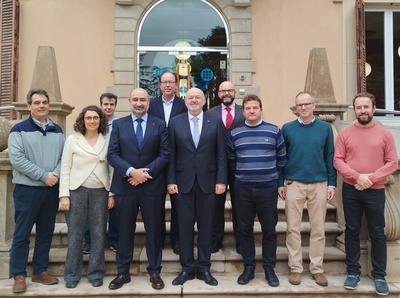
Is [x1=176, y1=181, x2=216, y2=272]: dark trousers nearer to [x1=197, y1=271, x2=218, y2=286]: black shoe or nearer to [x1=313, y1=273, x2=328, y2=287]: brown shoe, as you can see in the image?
[x1=197, y1=271, x2=218, y2=286]: black shoe

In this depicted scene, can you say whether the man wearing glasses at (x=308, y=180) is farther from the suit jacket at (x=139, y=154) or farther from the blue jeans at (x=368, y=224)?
the suit jacket at (x=139, y=154)

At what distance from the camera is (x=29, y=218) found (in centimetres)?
388

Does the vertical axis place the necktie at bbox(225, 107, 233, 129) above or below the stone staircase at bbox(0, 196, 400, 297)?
above

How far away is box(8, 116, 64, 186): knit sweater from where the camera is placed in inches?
150

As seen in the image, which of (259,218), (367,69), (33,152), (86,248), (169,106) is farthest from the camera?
(367,69)

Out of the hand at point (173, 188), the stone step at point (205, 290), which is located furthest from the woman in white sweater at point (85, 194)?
the hand at point (173, 188)

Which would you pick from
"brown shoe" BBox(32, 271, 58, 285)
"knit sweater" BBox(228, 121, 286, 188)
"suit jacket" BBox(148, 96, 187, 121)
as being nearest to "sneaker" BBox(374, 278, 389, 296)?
"knit sweater" BBox(228, 121, 286, 188)

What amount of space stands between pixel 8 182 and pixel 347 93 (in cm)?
718

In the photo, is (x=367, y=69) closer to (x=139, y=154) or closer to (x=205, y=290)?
(x=139, y=154)

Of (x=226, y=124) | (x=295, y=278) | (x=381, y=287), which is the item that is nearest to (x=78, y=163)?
(x=226, y=124)

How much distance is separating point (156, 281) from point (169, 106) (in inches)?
76.1

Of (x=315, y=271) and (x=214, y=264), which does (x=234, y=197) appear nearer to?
(x=214, y=264)

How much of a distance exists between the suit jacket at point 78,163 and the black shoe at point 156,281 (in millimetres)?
1011

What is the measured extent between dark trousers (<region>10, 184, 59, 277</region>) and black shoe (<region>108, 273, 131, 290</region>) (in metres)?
0.80
